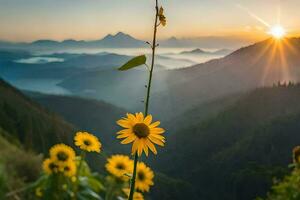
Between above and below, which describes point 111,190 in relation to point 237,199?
below

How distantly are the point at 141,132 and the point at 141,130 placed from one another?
0.05ft

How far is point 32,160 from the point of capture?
966 cm

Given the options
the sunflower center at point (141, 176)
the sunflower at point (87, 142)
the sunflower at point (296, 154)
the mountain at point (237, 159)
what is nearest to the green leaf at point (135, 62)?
the sunflower at point (87, 142)

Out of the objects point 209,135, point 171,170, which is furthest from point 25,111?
point 209,135

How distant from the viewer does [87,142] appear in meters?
3.98

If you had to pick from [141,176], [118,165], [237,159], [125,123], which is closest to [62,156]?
[118,165]

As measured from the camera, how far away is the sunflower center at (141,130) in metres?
2.18

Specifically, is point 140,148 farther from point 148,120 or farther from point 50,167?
point 50,167

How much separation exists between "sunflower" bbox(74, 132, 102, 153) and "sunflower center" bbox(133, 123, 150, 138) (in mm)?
1527

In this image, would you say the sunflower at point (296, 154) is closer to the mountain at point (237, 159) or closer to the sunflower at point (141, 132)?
the sunflower at point (141, 132)

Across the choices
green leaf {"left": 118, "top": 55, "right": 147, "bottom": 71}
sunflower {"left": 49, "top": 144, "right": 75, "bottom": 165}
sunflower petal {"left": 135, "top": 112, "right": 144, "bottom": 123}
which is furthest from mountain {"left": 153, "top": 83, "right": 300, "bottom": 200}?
green leaf {"left": 118, "top": 55, "right": 147, "bottom": 71}

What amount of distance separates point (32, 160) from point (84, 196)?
6.51 meters

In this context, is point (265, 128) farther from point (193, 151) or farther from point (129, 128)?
point (129, 128)

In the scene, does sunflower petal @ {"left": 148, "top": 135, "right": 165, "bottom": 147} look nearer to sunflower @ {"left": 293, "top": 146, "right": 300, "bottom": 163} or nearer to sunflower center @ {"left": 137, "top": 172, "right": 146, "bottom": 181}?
sunflower @ {"left": 293, "top": 146, "right": 300, "bottom": 163}
